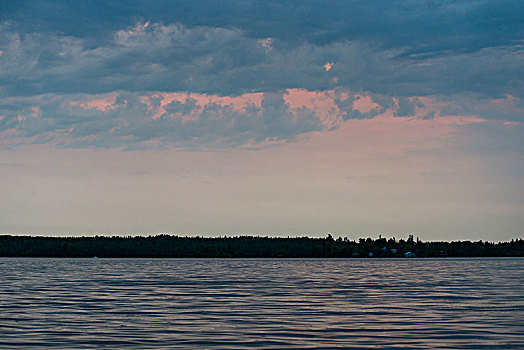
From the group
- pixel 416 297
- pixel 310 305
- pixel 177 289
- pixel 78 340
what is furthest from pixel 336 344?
pixel 177 289

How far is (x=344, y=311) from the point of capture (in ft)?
122

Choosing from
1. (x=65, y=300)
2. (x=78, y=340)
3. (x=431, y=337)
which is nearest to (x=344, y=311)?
(x=431, y=337)

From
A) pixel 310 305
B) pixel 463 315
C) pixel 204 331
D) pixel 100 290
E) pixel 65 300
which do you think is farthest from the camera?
pixel 100 290

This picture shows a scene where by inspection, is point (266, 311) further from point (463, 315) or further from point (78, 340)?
point (78, 340)

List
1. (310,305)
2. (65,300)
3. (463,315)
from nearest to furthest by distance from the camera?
(463,315)
(310,305)
(65,300)

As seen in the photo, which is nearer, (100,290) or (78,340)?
(78,340)

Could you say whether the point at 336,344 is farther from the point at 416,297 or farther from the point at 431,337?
the point at 416,297

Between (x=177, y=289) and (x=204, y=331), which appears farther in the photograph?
(x=177, y=289)

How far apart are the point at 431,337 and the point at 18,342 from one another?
15.2 m

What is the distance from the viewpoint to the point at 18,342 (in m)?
26.1

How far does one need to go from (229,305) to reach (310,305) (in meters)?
4.60

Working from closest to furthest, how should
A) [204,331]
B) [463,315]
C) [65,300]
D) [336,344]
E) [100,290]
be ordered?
[336,344] → [204,331] → [463,315] → [65,300] → [100,290]

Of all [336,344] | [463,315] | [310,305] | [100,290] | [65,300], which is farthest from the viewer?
Answer: [100,290]

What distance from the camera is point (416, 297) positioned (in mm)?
47125
